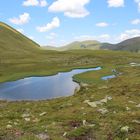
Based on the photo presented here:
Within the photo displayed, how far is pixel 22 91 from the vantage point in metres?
77.9

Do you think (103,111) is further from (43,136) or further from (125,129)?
(43,136)

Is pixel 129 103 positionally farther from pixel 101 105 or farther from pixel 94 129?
pixel 94 129

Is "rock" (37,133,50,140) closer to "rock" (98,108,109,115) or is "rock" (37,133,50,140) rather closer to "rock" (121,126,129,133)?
"rock" (121,126,129,133)

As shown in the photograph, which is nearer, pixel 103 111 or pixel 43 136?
pixel 43 136

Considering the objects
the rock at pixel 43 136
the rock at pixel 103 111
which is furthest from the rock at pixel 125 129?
the rock at pixel 103 111

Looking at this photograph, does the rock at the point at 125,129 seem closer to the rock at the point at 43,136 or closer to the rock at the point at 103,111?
the rock at the point at 43,136

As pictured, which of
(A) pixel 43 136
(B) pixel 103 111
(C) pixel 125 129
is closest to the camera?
(C) pixel 125 129

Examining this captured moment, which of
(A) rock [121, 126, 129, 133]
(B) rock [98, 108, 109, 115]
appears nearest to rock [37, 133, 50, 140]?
(A) rock [121, 126, 129, 133]

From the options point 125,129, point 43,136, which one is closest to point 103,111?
point 125,129

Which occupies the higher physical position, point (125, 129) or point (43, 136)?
point (125, 129)

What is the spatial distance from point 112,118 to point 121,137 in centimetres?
522

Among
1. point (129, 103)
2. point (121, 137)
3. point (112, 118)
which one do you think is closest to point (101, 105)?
point (129, 103)

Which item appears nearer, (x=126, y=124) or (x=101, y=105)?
(x=126, y=124)

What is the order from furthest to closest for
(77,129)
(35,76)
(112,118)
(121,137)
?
(35,76) → (112,118) → (77,129) → (121,137)
